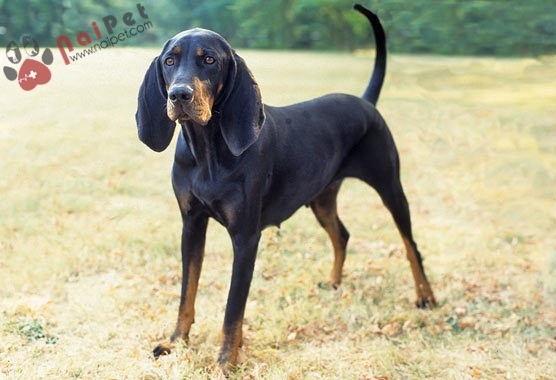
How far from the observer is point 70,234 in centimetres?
547

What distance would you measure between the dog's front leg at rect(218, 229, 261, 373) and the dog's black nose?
2.71ft

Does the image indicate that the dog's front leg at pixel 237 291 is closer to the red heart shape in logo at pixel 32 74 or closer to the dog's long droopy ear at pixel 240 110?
the dog's long droopy ear at pixel 240 110

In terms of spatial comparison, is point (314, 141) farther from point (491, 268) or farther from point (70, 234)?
point (70, 234)

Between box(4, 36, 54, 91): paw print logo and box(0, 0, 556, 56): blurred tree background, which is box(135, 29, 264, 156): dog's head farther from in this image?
box(0, 0, 556, 56): blurred tree background

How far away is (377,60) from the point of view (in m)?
4.26

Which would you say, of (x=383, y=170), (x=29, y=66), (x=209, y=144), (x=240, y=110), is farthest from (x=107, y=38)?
(x=240, y=110)

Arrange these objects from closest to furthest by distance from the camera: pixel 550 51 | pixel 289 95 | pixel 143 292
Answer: pixel 143 292, pixel 289 95, pixel 550 51

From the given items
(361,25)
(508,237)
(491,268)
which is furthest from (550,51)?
(491,268)

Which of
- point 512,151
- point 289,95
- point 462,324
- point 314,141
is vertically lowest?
point 512,151

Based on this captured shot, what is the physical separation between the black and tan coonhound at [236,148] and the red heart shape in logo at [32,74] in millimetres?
3651

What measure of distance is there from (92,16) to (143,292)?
3517mm

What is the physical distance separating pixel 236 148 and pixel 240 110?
0.19m

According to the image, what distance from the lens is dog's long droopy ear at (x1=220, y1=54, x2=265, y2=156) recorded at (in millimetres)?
2963

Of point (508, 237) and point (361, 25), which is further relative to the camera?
point (361, 25)
